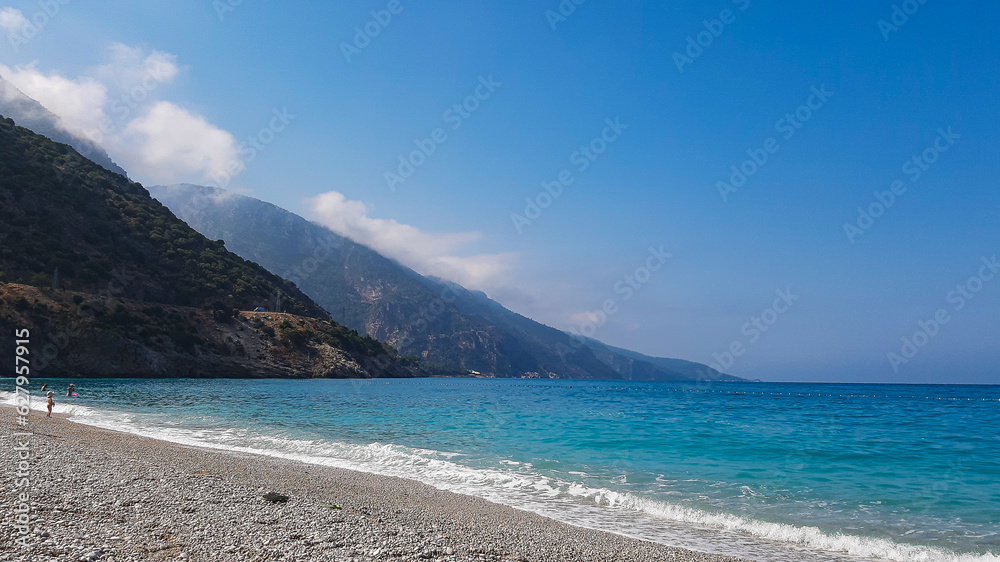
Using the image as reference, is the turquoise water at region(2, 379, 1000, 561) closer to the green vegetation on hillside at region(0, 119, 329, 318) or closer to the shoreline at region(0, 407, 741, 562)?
the shoreline at region(0, 407, 741, 562)

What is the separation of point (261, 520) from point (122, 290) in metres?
105

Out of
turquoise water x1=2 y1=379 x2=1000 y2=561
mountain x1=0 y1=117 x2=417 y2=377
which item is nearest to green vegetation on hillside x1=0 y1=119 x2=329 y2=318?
mountain x1=0 y1=117 x2=417 y2=377

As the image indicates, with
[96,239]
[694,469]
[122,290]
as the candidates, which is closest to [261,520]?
[694,469]

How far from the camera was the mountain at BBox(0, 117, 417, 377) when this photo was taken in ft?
248

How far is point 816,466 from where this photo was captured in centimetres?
1908

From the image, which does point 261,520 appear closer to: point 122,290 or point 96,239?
point 122,290

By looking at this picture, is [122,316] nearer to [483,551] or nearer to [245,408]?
[245,408]

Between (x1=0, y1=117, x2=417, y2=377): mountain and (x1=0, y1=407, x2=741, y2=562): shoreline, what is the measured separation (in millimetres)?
78453

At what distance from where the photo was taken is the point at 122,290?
9200 cm

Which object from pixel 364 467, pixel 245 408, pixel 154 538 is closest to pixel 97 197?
pixel 245 408

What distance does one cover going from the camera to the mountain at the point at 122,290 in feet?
248

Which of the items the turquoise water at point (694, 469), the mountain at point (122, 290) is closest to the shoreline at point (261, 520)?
the turquoise water at point (694, 469)

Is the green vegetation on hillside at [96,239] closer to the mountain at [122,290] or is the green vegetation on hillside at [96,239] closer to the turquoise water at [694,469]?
the mountain at [122,290]

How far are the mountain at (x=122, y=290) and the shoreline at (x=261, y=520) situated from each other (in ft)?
257
